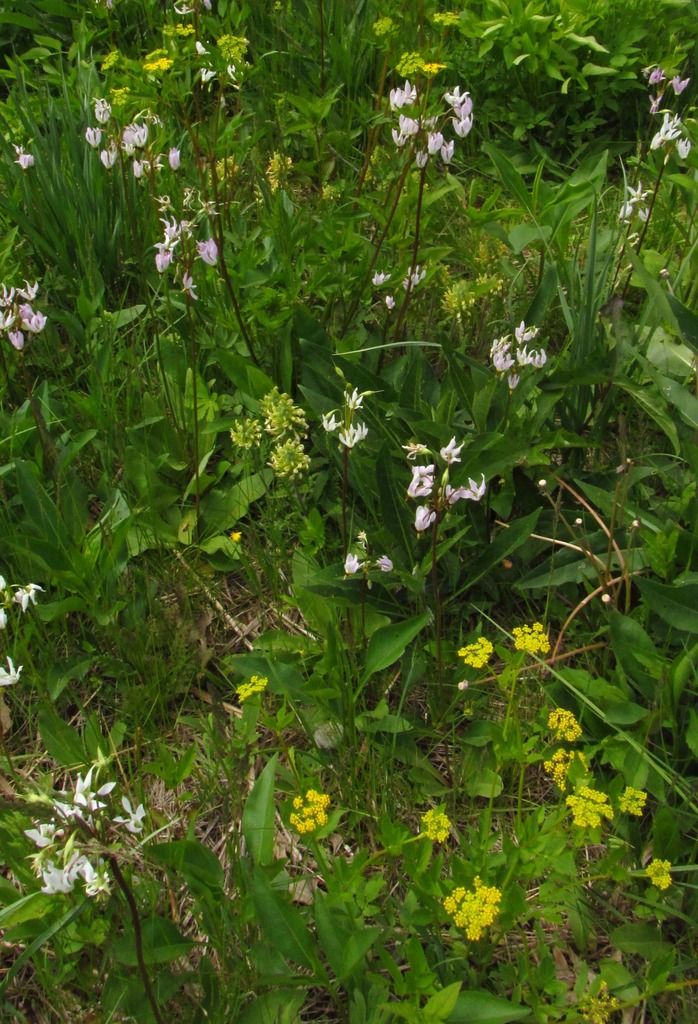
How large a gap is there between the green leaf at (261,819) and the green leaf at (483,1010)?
0.38 metres

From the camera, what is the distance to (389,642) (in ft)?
6.56

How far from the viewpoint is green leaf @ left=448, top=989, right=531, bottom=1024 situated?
1.51 metres

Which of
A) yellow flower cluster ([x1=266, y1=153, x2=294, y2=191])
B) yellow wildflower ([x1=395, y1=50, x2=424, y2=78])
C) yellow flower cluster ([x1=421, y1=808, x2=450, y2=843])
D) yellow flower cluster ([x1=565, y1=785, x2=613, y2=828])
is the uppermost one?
yellow wildflower ([x1=395, y1=50, x2=424, y2=78])

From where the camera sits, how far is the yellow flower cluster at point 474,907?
145cm

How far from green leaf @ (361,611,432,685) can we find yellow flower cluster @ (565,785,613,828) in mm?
516

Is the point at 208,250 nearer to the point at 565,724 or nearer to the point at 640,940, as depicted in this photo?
the point at 565,724

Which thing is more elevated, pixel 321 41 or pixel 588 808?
pixel 321 41

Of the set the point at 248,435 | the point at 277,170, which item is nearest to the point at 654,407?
the point at 248,435

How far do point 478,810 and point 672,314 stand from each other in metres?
1.30

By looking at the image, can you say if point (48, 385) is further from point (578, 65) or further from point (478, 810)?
point (578, 65)

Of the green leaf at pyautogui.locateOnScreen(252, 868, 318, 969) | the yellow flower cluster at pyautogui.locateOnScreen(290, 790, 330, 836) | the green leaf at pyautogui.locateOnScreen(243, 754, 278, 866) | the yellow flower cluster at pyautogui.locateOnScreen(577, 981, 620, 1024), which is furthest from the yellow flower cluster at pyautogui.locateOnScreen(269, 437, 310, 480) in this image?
the yellow flower cluster at pyautogui.locateOnScreen(577, 981, 620, 1024)

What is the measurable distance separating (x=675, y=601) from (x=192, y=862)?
1057mm

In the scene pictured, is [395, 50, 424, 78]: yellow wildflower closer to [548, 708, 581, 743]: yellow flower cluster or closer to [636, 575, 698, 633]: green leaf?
[636, 575, 698, 633]: green leaf

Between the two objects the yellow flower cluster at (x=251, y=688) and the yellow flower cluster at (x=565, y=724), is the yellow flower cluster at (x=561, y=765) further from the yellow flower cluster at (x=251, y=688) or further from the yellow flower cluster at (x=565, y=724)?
the yellow flower cluster at (x=251, y=688)
